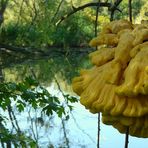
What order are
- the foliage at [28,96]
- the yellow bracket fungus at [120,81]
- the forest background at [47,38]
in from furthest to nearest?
1. the forest background at [47,38]
2. the foliage at [28,96]
3. the yellow bracket fungus at [120,81]

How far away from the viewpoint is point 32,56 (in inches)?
468

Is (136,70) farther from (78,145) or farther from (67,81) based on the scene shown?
(67,81)

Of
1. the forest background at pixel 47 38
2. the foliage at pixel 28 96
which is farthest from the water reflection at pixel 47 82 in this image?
the foliage at pixel 28 96

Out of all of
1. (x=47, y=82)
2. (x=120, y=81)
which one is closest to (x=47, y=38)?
(x=47, y=82)

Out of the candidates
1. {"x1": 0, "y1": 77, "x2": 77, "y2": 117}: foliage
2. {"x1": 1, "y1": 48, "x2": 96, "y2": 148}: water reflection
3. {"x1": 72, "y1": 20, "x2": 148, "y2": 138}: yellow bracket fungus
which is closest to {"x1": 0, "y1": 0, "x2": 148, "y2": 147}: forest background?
{"x1": 1, "y1": 48, "x2": 96, "y2": 148}: water reflection

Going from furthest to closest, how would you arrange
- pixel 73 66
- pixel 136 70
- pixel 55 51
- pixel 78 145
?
1. pixel 55 51
2. pixel 73 66
3. pixel 78 145
4. pixel 136 70

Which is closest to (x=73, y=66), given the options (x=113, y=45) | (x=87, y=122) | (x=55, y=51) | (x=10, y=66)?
(x=10, y=66)

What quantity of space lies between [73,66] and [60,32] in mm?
2701

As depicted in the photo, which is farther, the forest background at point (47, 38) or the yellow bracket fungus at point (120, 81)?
the forest background at point (47, 38)

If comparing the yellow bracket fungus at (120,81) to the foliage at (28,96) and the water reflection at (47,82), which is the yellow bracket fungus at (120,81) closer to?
the foliage at (28,96)

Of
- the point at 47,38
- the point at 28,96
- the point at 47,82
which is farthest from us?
the point at 47,38

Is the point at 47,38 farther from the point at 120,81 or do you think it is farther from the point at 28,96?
the point at 120,81

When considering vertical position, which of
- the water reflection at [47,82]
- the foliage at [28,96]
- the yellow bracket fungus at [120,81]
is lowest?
the water reflection at [47,82]

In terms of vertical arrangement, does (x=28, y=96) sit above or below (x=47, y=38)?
above
